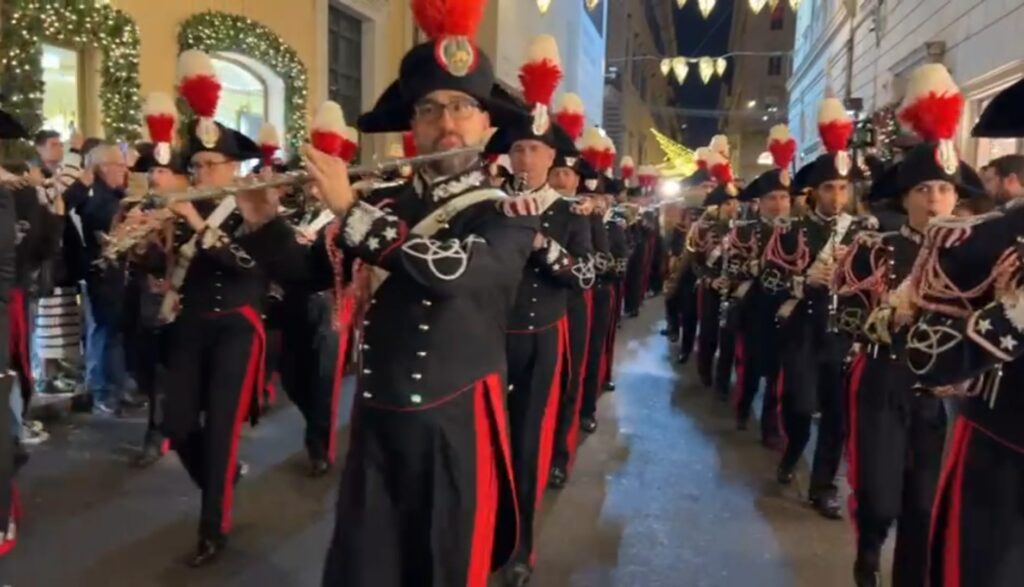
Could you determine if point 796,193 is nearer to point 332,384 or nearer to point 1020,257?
point 332,384

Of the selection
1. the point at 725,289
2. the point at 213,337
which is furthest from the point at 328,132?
the point at 725,289

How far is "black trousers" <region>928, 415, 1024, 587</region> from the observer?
239 centimetres

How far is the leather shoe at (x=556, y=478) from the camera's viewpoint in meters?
5.91

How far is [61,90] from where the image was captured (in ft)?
28.0

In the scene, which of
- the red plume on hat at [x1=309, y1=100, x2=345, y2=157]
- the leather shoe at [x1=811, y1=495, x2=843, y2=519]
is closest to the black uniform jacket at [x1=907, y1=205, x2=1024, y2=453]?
the leather shoe at [x1=811, y1=495, x2=843, y2=519]

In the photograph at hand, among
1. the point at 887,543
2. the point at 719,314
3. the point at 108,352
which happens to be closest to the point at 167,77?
the point at 108,352

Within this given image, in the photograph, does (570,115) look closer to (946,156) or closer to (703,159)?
(946,156)

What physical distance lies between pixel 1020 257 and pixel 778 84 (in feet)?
150

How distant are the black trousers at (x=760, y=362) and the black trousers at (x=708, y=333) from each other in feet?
5.16

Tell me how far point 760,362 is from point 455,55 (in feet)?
16.2

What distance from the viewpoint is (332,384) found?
6.12m

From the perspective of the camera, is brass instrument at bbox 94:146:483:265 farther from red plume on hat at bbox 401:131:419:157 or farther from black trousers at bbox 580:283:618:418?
black trousers at bbox 580:283:618:418

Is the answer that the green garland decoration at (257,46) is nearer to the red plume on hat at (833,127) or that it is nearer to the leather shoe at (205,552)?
the leather shoe at (205,552)

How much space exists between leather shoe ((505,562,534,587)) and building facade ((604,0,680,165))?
105ft
